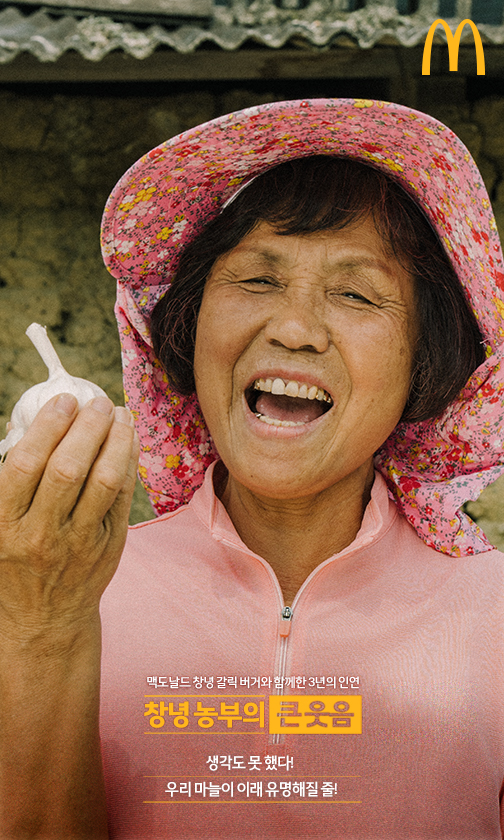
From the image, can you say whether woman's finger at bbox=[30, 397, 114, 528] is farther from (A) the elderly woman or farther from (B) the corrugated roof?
(B) the corrugated roof

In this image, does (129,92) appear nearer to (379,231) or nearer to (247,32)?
(247,32)

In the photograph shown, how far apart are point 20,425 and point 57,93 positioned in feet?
6.58

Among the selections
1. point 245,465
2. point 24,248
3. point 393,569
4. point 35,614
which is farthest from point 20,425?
point 24,248

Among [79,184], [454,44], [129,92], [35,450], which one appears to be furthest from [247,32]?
[35,450]

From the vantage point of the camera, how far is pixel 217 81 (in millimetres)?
2756

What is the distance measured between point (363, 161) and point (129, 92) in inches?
60.8

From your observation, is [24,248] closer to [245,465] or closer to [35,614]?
[245,465]

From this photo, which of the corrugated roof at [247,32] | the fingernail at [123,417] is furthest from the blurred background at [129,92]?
the fingernail at [123,417]

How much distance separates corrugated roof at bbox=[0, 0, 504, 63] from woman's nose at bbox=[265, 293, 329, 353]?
1.04 m

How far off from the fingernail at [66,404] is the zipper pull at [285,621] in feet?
2.11

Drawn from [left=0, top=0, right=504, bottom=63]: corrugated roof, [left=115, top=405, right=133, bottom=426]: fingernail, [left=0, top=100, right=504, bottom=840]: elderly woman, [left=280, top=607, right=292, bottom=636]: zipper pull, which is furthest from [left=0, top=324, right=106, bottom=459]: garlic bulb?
[left=0, top=0, right=504, bottom=63]: corrugated roof

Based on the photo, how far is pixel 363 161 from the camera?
1.57m

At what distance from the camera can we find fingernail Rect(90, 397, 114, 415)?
110 centimetres

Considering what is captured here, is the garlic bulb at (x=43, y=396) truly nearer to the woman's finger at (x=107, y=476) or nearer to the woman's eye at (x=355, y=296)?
the woman's finger at (x=107, y=476)
